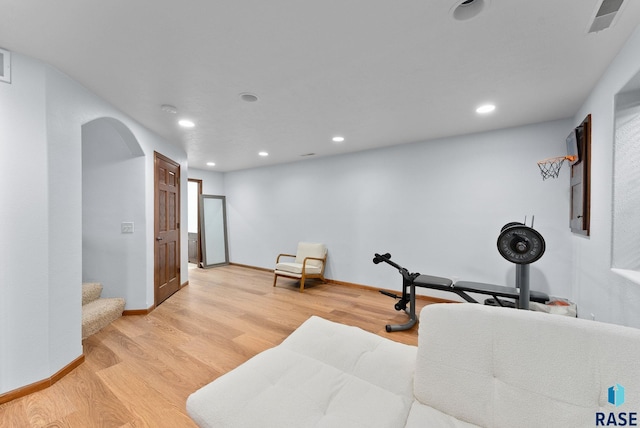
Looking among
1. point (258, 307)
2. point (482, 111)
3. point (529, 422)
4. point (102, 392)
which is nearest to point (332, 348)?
point (529, 422)

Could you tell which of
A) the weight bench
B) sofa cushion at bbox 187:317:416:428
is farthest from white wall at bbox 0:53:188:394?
the weight bench

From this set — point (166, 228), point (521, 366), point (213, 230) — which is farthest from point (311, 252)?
point (521, 366)

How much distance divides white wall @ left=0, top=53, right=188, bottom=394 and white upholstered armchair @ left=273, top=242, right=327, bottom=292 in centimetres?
278

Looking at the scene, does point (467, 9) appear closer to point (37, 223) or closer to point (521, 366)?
point (521, 366)

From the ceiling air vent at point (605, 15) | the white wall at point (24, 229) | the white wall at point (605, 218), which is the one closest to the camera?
the ceiling air vent at point (605, 15)

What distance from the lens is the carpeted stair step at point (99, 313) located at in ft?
8.39

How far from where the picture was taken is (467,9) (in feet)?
4.44

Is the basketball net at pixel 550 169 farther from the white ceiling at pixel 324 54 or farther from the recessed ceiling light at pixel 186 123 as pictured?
the recessed ceiling light at pixel 186 123

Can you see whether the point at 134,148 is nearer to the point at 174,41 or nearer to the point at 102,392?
the point at 174,41

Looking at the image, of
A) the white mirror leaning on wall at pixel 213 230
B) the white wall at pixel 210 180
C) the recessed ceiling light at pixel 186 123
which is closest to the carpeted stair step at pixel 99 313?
the recessed ceiling light at pixel 186 123

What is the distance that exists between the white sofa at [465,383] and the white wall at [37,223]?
1736mm

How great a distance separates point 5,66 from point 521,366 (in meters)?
3.38

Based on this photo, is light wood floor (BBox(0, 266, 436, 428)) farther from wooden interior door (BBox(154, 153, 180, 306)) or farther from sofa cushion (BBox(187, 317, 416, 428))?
wooden interior door (BBox(154, 153, 180, 306))

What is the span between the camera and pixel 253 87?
2176 millimetres
